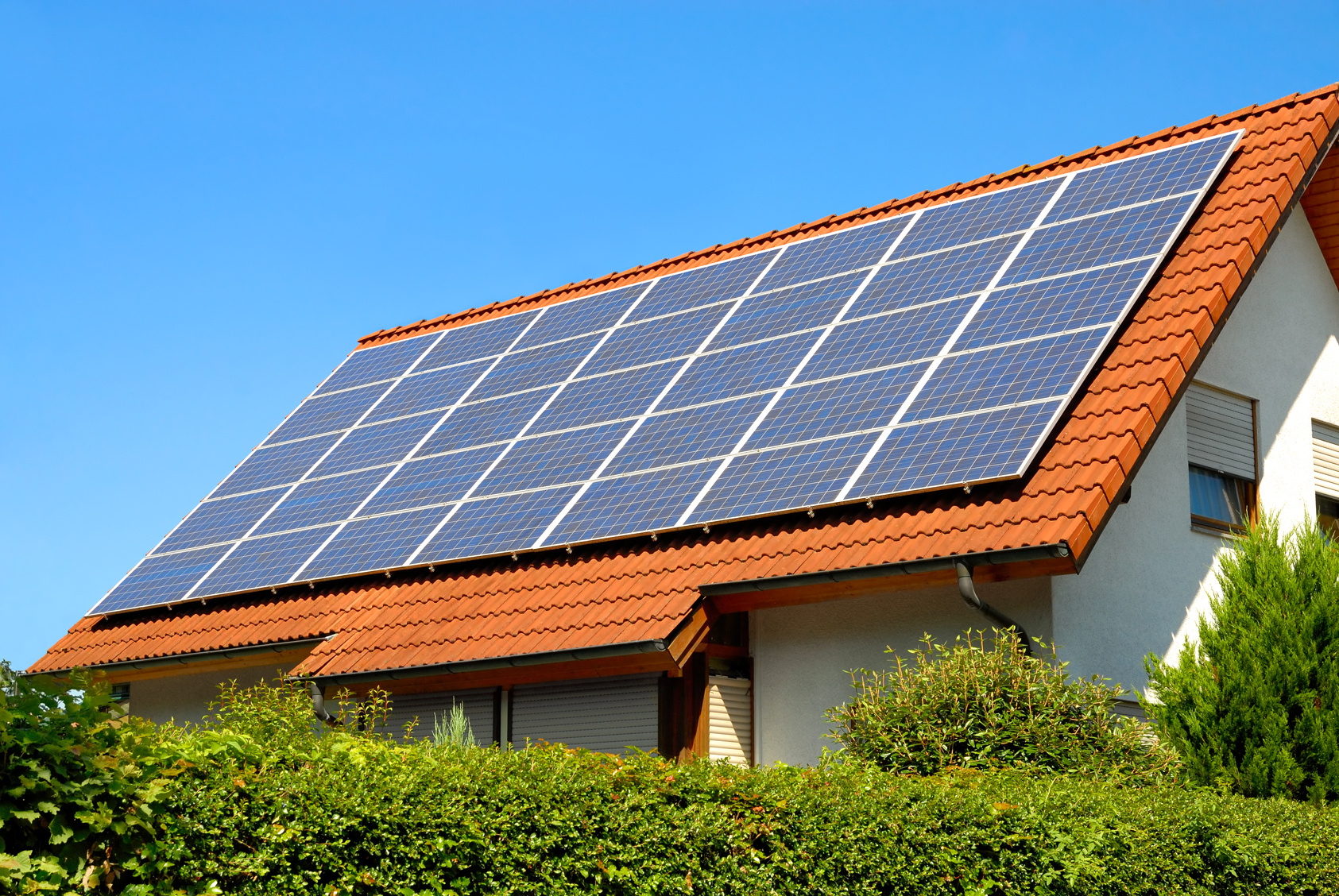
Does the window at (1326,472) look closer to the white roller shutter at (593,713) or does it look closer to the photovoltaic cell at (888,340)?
the photovoltaic cell at (888,340)

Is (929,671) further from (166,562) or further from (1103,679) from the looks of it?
(166,562)

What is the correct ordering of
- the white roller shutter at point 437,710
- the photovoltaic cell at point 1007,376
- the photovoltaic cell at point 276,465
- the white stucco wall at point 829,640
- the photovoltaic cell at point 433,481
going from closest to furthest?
the white stucco wall at point 829,640
the photovoltaic cell at point 1007,376
the white roller shutter at point 437,710
the photovoltaic cell at point 433,481
the photovoltaic cell at point 276,465

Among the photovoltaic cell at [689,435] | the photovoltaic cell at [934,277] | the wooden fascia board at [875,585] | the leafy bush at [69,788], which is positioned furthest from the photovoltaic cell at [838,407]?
the leafy bush at [69,788]

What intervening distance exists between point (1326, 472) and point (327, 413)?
1305 cm

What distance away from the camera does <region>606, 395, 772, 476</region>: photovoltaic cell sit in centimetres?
1455

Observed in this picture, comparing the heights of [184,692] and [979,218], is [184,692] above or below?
below

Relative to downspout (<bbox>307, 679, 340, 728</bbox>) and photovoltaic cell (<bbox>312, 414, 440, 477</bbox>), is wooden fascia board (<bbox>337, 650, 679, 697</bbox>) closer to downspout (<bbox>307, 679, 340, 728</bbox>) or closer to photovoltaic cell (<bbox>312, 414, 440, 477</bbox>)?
downspout (<bbox>307, 679, 340, 728</bbox>)

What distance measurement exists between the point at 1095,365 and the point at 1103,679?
9.53 feet

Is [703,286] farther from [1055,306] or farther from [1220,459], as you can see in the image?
[1220,459]

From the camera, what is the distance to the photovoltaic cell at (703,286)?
18.0 metres

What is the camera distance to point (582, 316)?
19.5m

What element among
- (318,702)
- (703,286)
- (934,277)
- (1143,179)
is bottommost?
(318,702)

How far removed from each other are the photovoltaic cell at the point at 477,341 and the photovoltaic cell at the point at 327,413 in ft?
2.78

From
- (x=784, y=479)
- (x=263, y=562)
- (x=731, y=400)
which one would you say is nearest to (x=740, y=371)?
(x=731, y=400)
